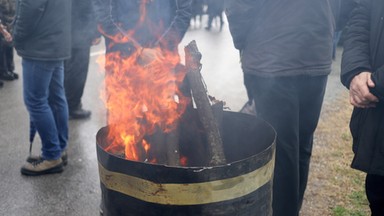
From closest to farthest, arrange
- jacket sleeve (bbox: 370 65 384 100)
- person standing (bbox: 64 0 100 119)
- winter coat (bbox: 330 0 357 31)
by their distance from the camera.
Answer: jacket sleeve (bbox: 370 65 384 100), winter coat (bbox: 330 0 357 31), person standing (bbox: 64 0 100 119)

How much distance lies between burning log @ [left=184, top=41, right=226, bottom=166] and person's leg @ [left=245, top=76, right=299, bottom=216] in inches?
30.2

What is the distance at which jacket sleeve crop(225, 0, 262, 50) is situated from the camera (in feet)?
9.30

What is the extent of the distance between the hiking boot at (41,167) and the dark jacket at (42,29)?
110cm

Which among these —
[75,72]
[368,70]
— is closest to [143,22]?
[368,70]

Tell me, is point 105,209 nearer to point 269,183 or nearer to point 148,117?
point 148,117

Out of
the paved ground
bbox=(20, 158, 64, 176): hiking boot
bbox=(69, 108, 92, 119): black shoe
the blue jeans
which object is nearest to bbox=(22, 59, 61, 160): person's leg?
the blue jeans

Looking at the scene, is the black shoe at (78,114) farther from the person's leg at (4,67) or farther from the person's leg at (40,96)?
the person's leg at (4,67)

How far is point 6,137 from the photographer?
16.8 feet

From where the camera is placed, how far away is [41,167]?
13.8 feet

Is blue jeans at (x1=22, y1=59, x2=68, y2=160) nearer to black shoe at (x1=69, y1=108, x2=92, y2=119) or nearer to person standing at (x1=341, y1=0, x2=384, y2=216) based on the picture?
black shoe at (x1=69, y1=108, x2=92, y2=119)

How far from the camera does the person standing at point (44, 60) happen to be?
12.0 ft

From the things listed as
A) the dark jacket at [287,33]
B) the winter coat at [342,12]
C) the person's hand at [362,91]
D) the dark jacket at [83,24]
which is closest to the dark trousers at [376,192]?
the person's hand at [362,91]

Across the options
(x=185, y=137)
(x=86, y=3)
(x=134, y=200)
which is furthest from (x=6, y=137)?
(x=134, y=200)

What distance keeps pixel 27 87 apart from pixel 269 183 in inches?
105
